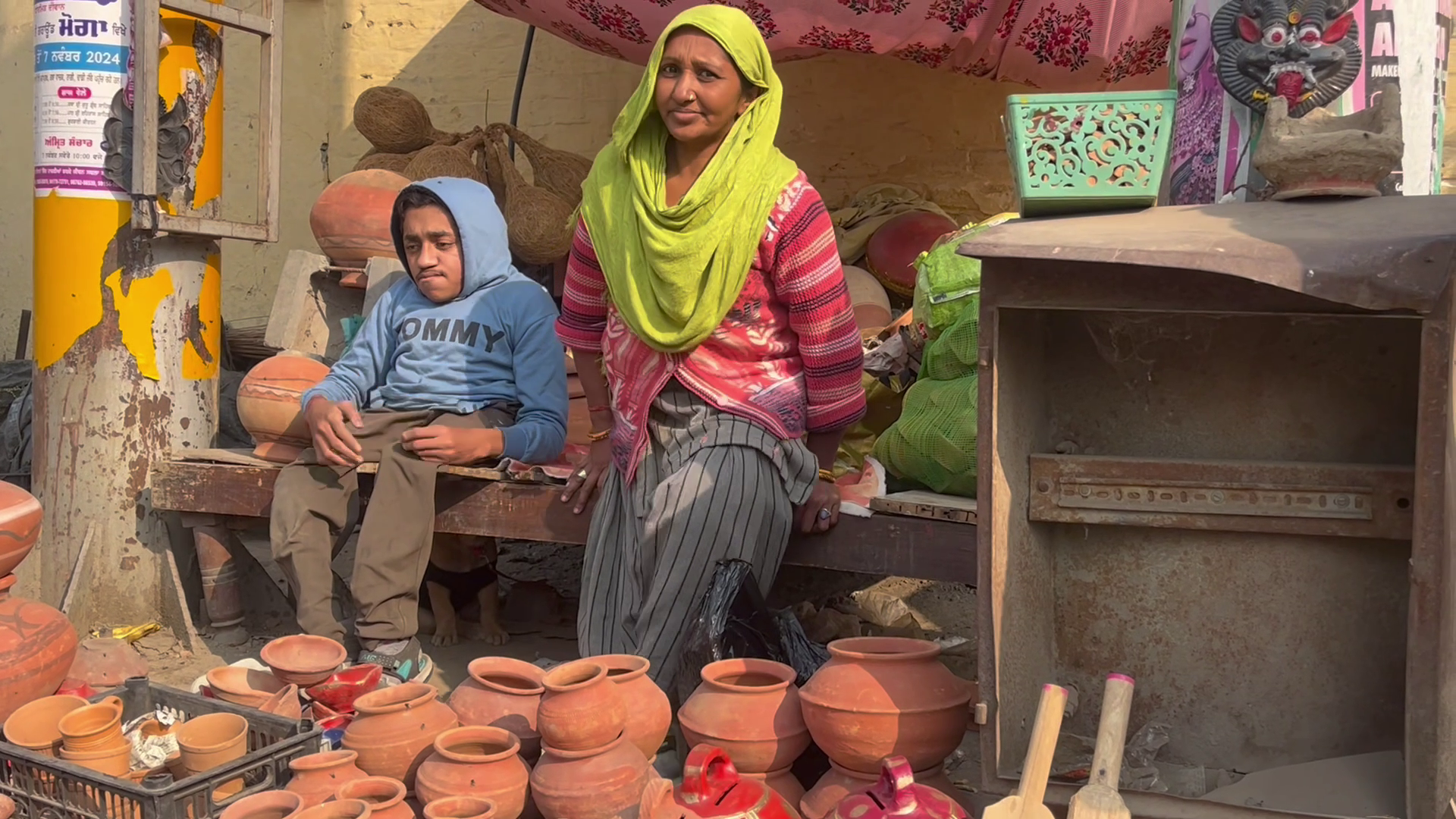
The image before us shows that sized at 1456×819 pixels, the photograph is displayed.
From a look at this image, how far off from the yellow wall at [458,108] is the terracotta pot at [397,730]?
14.3ft

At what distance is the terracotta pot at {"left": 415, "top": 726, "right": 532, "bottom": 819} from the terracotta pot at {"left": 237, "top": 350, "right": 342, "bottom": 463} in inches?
78.4

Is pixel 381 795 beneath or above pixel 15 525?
beneath

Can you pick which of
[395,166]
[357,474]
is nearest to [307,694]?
[357,474]

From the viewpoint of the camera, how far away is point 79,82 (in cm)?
435

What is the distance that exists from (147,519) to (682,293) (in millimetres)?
2296

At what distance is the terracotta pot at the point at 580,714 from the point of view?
8.18ft

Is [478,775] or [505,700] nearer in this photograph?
[478,775]

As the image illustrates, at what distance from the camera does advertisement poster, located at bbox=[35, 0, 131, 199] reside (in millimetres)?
4340

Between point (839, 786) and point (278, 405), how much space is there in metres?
2.55

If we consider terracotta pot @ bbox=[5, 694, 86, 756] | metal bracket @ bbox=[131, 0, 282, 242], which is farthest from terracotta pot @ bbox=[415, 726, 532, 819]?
metal bracket @ bbox=[131, 0, 282, 242]

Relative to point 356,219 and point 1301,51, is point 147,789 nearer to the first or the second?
point 1301,51

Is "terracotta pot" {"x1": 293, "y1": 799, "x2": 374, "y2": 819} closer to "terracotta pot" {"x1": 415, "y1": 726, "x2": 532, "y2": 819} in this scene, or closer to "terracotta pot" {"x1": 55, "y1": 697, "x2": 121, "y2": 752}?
"terracotta pot" {"x1": 415, "y1": 726, "x2": 532, "y2": 819}

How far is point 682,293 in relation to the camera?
3.34 meters

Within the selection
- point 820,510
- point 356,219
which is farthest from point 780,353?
point 356,219
